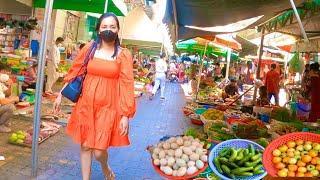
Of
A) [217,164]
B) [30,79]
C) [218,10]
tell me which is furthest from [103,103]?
[30,79]

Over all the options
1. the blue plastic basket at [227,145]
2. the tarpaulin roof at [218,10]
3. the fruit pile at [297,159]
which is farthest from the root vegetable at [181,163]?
Answer: the tarpaulin roof at [218,10]

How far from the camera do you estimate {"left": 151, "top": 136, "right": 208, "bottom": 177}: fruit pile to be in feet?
15.0

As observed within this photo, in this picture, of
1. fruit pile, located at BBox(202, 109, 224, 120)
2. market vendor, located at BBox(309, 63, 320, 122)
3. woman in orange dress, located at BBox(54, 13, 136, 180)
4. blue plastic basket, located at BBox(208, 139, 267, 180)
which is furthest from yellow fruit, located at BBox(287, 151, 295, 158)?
market vendor, located at BBox(309, 63, 320, 122)

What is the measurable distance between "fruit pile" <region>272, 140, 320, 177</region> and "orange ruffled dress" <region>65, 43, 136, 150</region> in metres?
1.65

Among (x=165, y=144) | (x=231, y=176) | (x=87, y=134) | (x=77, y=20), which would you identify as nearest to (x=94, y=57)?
(x=87, y=134)

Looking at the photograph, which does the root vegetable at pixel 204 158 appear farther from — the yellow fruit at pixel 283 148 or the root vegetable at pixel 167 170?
the yellow fruit at pixel 283 148

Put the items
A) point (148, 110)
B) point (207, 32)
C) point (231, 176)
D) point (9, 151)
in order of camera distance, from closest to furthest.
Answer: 1. point (231, 176)
2. point (9, 151)
3. point (207, 32)
4. point (148, 110)

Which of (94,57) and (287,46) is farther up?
(287,46)

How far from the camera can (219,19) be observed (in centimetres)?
964

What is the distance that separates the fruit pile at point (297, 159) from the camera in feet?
12.1

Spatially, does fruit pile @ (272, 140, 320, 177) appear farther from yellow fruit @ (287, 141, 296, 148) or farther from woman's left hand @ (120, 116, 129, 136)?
woman's left hand @ (120, 116, 129, 136)

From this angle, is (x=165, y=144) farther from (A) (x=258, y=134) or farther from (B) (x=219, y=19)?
(B) (x=219, y=19)

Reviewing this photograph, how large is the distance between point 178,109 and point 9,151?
8.65 meters

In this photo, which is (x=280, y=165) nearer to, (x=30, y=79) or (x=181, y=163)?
(x=181, y=163)
